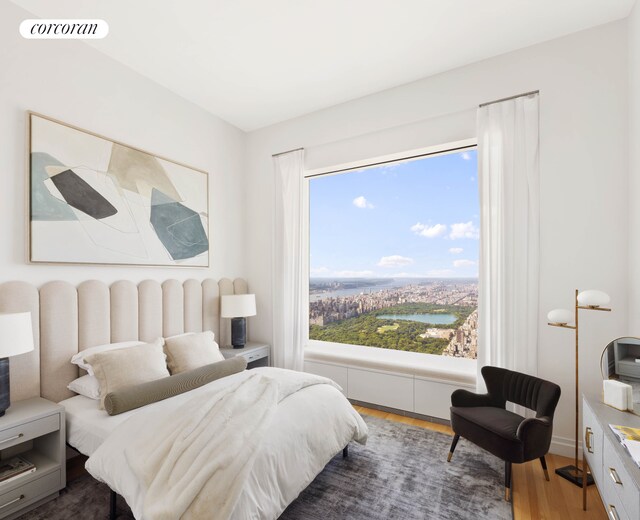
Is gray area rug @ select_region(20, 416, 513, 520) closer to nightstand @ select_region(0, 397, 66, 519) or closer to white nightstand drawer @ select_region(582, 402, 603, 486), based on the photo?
nightstand @ select_region(0, 397, 66, 519)

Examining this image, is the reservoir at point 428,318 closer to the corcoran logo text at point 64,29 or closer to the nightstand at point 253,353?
the nightstand at point 253,353

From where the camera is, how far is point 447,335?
3309 mm

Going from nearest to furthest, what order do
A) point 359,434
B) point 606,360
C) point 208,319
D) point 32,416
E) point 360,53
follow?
point 32,416 < point 606,360 < point 359,434 < point 360,53 < point 208,319

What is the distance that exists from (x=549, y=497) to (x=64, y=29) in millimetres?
4592

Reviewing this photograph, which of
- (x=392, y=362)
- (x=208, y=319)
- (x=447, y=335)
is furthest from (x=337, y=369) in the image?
(x=208, y=319)

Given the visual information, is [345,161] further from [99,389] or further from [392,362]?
[99,389]

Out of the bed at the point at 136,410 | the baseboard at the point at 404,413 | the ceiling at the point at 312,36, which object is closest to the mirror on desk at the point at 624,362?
the baseboard at the point at 404,413

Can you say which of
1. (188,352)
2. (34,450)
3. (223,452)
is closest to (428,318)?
(188,352)

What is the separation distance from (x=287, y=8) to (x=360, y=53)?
0.74 meters

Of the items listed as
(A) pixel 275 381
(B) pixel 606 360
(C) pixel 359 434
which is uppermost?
(B) pixel 606 360

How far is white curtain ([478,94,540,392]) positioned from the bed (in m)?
1.35

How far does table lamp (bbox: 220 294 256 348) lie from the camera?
11.9 feet

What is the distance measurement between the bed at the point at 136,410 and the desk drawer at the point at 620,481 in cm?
137

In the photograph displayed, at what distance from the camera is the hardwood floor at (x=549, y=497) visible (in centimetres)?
194
